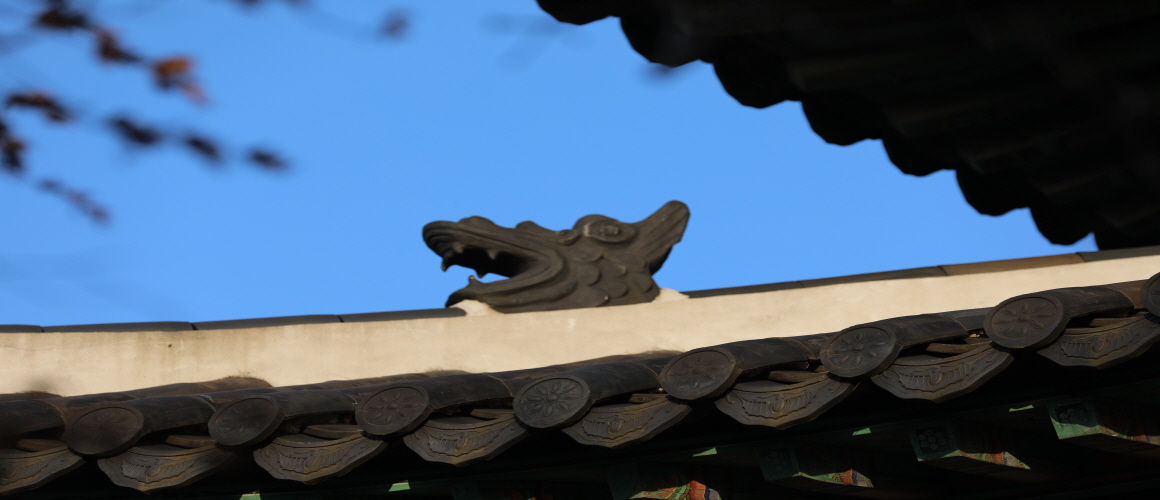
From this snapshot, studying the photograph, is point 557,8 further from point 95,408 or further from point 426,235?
point 95,408

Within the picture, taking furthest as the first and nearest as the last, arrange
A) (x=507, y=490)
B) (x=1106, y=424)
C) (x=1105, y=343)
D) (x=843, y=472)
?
Answer: (x=507, y=490) → (x=843, y=472) → (x=1106, y=424) → (x=1105, y=343)

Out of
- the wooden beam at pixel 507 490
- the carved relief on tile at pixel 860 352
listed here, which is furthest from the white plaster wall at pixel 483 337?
the carved relief on tile at pixel 860 352

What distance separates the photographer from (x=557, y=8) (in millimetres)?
3746

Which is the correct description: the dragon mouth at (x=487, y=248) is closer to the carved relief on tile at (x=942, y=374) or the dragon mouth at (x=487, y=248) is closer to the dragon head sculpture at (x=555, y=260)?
the dragon head sculpture at (x=555, y=260)

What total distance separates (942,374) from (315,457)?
149cm

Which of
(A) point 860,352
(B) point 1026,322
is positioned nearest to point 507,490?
(A) point 860,352

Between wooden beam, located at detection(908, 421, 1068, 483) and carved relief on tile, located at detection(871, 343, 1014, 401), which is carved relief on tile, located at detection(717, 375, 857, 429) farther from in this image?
wooden beam, located at detection(908, 421, 1068, 483)

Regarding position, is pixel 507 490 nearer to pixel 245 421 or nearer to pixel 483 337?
pixel 245 421

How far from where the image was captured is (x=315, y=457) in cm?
262

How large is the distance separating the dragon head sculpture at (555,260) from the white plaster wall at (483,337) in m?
0.10

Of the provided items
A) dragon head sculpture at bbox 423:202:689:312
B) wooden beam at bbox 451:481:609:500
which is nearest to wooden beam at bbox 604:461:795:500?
wooden beam at bbox 451:481:609:500

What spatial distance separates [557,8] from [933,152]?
6.90 ft

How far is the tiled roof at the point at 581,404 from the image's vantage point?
7.59 ft

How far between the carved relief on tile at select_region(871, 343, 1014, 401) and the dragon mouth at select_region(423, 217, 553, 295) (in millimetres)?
2795
